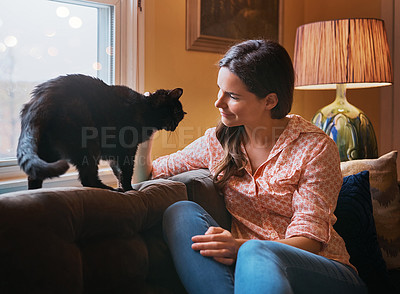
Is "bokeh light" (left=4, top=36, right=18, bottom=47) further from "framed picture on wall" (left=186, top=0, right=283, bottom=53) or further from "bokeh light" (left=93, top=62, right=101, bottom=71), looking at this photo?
"framed picture on wall" (left=186, top=0, right=283, bottom=53)

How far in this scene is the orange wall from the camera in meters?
1.96

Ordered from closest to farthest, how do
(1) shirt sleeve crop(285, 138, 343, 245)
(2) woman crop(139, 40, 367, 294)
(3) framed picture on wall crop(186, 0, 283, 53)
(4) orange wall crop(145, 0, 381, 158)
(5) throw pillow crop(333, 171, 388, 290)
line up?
(2) woman crop(139, 40, 367, 294)
(1) shirt sleeve crop(285, 138, 343, 245)
(5) throw pillow crop(333, 171, 388, 290)
(4) orange wall crop(145, 0, 381, 158)
(3) framed picture on wall crop(186, 0, 283, 53)

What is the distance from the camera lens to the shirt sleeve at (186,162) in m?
1.59

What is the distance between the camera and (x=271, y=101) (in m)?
1.42

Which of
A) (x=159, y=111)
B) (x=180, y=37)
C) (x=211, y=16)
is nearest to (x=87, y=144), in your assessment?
(x=159, y=111)

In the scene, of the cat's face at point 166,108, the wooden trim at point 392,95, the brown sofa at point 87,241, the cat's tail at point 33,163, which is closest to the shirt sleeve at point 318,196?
the brown sofa at point 87,241

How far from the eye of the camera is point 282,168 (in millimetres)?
1365

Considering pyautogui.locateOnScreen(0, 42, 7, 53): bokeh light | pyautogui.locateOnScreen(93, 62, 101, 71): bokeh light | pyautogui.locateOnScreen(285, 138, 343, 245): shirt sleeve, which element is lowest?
pyautogui.locateOnScreen(285, 138, 343, 245): shirt sleeve

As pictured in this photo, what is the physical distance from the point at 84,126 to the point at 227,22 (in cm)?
138

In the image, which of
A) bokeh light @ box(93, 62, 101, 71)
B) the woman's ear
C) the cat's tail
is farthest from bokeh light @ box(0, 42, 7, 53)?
the woman's ear

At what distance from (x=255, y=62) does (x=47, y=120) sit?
2.24ft

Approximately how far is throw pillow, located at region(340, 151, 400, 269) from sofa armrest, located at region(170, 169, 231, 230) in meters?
0.63

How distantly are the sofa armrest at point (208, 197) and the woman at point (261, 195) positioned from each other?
3 cm

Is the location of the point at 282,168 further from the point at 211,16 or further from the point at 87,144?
the point at 211,16
